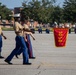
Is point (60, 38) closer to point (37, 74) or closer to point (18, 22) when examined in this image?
point (18, 22)

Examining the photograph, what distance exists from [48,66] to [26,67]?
0.86 meters

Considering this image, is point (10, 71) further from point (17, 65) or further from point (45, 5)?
point (45, 5)

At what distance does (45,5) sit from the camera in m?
96.9

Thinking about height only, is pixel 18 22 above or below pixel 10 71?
above

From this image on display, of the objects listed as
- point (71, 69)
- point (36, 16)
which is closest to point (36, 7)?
point (36, 16)

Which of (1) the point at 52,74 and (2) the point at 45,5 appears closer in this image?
(1) the point at 52,74

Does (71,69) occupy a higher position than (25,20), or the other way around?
(25,20)

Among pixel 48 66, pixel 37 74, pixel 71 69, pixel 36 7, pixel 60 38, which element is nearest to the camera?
pixel 37 74

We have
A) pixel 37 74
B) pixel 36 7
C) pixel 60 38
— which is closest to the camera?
pixel 37 74

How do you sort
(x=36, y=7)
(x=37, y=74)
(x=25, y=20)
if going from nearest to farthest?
1. (x=37, y=74)
2. (x=25, y=20)
3. (x=36, y=7)

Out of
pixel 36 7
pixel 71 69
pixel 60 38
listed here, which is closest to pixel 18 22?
pixel 71 69

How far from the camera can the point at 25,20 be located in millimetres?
15188

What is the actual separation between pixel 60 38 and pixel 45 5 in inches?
3102

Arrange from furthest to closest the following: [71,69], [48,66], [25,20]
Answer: [25,20]
[48,66]
[71,69]
